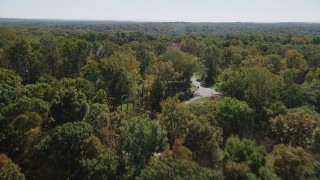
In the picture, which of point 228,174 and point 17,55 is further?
point 17,55

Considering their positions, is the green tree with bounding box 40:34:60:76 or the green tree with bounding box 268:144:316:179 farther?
the green tree with bounding box 40:34:60:76

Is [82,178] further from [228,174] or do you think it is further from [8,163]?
[228,174]

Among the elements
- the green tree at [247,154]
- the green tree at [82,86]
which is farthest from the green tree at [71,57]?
the green tree at [247,154]

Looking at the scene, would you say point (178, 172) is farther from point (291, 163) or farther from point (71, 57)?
point (71, 57)

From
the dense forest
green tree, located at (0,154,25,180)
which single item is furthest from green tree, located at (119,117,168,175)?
green tree, located at (0,154,25,180)

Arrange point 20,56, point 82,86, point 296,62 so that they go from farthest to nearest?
point 296,62 < point 20,56 < point 82,86

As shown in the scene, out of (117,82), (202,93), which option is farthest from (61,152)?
(202,93)

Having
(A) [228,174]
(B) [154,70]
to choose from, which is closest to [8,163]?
(A) [228,174]

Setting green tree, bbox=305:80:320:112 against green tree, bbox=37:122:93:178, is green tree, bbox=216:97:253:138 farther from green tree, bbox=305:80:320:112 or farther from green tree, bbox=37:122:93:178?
green tree, bbox=305:80:320:112

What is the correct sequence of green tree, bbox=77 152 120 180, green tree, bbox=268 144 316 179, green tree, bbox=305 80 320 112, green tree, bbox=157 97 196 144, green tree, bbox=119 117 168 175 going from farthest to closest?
green tree, bbox=305 80 320 112 → green tree, bbox=157 97 196 144 → green tree, bbox=119 117 168 175 → green tree, bbox=77 152 120 180 → green tree, bbox=268 144 316 179

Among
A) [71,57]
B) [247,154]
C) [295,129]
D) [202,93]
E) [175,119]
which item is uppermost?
[247,154]

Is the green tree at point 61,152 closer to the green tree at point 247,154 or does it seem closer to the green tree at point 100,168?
the green tree at point 100,168
